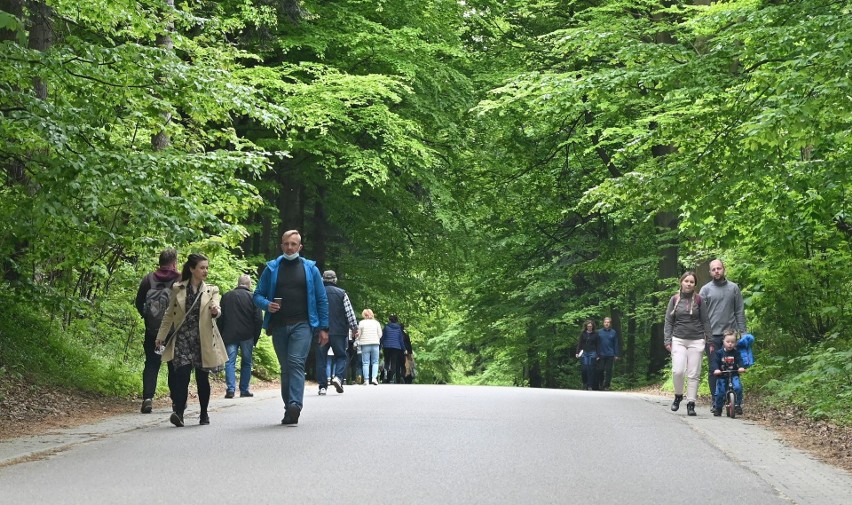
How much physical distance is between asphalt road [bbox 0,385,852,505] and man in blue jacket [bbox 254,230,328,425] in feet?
1.86

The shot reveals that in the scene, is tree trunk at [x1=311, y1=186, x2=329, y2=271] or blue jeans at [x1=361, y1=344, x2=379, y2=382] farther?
tree trunk at [x1=311, y1=186, x2=329, y2=271]

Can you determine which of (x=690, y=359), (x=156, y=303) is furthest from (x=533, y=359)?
(x=156, y=303)

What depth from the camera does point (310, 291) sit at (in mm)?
12547

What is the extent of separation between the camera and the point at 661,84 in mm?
18641

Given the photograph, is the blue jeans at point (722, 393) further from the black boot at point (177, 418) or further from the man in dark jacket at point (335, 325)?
the black boot at point (177, 418)

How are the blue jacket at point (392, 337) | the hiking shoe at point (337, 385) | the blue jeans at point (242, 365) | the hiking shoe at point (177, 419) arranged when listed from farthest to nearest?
the blue jacket at point (392, 337) < the hiking shoe at point (337, 385) < the blue jeans at point (242, 365) < the hiking shoe at point (177, 419)

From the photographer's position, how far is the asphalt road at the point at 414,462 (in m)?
7.81

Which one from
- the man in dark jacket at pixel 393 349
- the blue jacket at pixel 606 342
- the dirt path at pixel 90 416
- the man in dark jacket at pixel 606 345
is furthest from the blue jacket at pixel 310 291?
the blue jacket at pixel 606 342

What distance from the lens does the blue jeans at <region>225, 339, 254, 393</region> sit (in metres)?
18.5

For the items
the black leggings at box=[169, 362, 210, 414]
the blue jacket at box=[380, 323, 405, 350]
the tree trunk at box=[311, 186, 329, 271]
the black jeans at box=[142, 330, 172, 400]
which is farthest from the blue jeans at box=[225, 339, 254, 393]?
the tree trunk at box=[311, 186, 329, 271]

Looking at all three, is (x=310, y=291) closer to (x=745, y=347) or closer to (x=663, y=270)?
(x=745, y=347)

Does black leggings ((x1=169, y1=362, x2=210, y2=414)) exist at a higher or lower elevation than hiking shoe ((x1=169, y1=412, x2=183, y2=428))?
higher

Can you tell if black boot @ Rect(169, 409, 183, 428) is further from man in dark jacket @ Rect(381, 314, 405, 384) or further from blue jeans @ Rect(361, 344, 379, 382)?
man in dark jacket @ Rect(381, 314, 405, 384)

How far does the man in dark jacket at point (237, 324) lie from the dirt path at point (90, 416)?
186 cm
